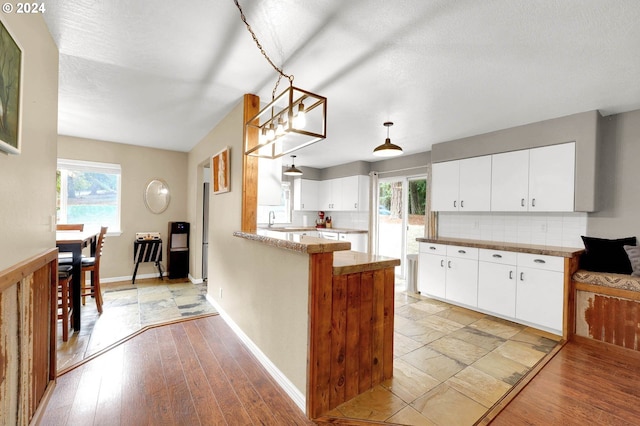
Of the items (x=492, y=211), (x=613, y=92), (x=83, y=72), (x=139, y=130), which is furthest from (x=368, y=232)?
(x=83, y=72)

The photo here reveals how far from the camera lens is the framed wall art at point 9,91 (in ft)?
3.98

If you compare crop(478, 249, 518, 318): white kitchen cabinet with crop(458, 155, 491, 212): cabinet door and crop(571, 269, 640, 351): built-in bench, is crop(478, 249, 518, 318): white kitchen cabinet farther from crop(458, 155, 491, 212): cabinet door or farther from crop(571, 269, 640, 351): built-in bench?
crop(458, 155, 491, 212): cabinet door

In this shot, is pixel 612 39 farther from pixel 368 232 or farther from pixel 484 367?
pixel 368 232

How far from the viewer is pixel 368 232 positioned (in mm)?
6039

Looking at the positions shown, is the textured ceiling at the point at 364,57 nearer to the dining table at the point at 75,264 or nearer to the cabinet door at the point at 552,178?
the cabinet door at the point at 552,178

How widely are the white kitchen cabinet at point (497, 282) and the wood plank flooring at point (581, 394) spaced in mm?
780

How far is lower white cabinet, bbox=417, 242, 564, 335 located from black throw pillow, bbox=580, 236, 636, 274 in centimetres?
40

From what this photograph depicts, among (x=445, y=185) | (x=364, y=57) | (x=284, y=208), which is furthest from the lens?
(x=284, y=208)

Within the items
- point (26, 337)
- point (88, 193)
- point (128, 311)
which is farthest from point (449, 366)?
point (88, 193)

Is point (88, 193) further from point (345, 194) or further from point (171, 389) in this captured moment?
point (345, 194)

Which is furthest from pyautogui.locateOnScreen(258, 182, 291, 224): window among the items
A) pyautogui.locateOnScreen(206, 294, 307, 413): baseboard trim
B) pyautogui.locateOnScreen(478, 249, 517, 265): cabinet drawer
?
pyautogui.locateOnScreen(478, 249, 517, 265): cabinet drawer

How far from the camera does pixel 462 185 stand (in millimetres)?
4207

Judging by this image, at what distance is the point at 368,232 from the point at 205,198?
3368 millimetres

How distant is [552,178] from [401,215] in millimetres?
2672
